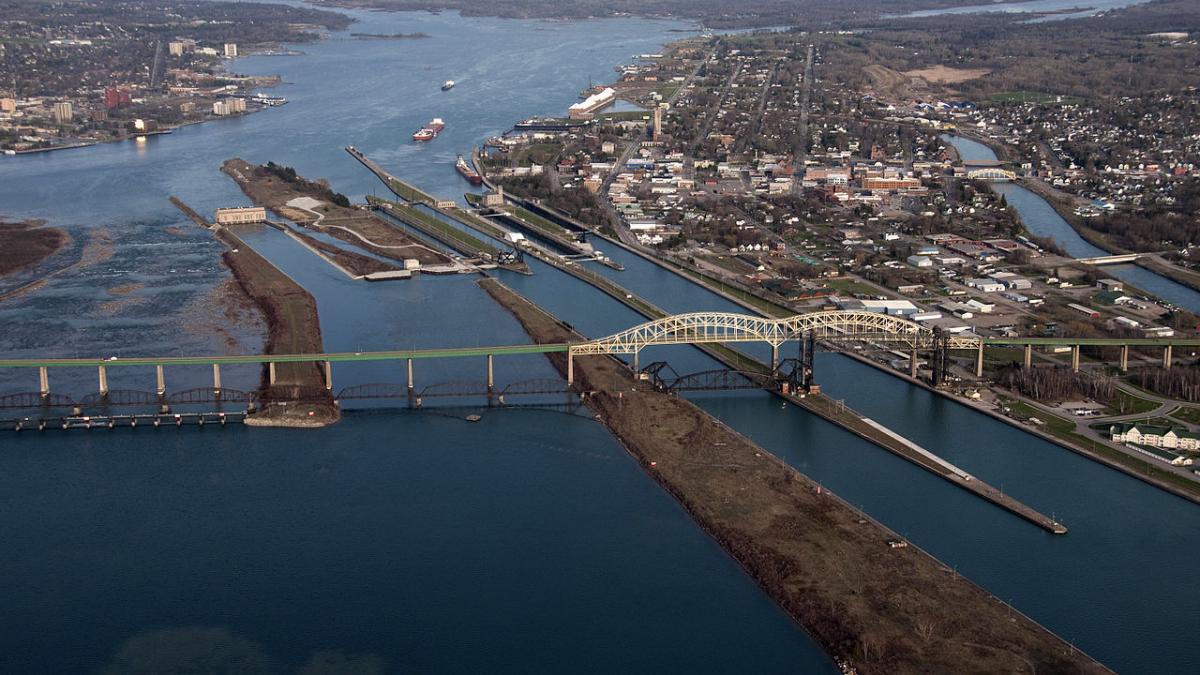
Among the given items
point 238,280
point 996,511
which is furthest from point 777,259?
point 996,511

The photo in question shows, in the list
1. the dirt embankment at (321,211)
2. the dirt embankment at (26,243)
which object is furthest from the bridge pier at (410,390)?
the dirt embankment at (26,243)

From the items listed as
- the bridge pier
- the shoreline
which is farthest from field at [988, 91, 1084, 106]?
the bridge pier

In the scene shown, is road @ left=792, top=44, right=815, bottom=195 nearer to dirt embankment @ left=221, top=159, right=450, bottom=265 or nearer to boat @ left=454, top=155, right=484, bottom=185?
boat @ left=454, top=155, right=484, bottom=185

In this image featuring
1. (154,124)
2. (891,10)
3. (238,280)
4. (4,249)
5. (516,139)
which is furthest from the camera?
(891,10)

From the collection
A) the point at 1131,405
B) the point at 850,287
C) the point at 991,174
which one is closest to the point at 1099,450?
the point at 1131,405

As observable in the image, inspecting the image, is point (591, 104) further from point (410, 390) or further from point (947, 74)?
point (410, 390)

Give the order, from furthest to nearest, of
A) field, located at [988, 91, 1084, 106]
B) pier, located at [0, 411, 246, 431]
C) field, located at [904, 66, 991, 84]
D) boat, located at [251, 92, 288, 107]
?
field, located at [904, 66, 991, 84]
boat, located at [251, 92, 288, 107]
field, located at [988, 91, 1084, 106]
pier, located at [0, 411, 246, 431]

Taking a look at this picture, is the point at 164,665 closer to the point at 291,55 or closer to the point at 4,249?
the point at 4,249
